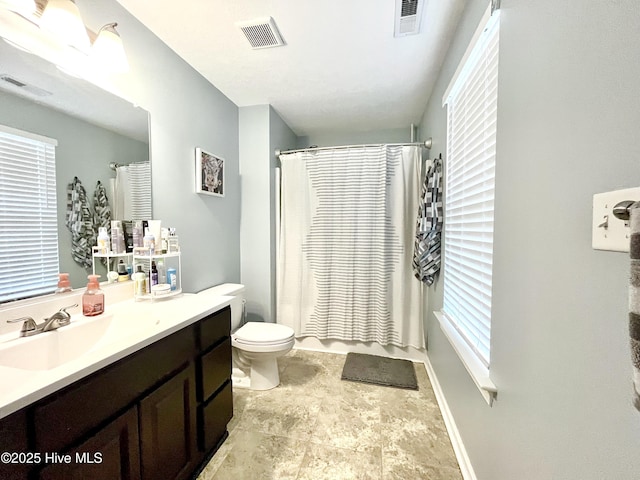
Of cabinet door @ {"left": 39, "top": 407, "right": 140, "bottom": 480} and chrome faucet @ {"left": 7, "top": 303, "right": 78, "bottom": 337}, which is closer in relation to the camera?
cabinet door @ {"left": 39, "top": 407, "right": 140, "bottom": 480}

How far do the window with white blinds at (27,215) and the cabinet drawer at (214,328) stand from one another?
639 mm

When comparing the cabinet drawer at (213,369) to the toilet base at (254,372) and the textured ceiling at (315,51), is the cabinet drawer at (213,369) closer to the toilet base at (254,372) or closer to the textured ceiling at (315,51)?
the toilet base at (254,372)

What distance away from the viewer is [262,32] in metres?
1.53

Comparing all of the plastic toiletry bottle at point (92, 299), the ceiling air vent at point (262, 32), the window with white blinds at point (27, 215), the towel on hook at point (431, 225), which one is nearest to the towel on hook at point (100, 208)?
the window with white blinds at point (27, 215)

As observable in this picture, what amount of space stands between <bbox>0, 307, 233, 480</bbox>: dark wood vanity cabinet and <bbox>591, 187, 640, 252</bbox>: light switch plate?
4.37 ft

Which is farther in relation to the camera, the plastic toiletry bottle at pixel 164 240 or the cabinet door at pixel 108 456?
the plastic toiletry bottle at pixel 164 240

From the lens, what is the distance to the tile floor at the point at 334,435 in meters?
1.32

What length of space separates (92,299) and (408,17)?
7.00ft

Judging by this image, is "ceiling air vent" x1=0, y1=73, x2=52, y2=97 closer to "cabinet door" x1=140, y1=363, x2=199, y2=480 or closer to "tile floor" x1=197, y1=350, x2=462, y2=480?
"cabinet door" x1=140, y1=363, x2=199, y2=480

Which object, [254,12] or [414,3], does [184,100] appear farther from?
[414,3]

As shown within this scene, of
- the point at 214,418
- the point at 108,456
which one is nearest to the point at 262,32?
the point at 108,456

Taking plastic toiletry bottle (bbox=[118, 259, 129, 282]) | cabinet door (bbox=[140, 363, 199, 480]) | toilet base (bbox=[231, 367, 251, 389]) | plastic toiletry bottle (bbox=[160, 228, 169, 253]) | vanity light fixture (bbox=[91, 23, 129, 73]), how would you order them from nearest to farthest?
cabinet door (bbox=[140, 363, 199, 480]) → vanity light fixture (bbox=[91, 23, 129, 73]) → plastic toiletry bottle (bbox=[118, 259, 129, 282]) → plastic toiletry bottle (bbox=[160, 228, 169, 253]) → toilet base (bbox=[231, 367, 251, 389])

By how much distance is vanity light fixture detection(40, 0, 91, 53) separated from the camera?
1.04m

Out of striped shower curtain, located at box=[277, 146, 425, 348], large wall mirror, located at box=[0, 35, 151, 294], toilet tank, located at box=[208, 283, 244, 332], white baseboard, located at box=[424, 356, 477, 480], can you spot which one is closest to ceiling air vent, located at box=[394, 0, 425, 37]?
striped shower curtain, located at box=[277, 146, 425, 348]
